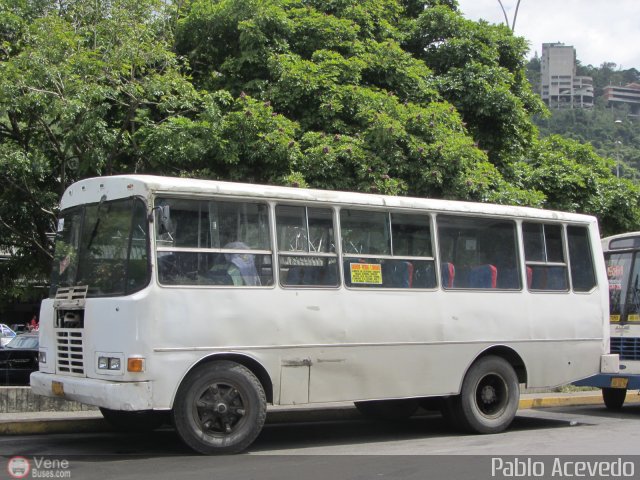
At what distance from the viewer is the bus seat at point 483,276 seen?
10.5 m

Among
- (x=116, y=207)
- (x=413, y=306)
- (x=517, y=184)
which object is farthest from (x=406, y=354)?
(x=517, y=184)

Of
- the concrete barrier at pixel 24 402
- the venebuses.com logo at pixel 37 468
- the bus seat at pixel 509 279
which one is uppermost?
the bus seat at pixel 509 279

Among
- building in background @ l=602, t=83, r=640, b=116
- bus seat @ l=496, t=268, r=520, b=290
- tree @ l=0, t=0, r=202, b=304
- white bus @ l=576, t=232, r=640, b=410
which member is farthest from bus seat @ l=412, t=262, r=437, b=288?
building in background @ l=602, t=83, r=640, b=116

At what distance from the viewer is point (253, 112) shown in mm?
14094

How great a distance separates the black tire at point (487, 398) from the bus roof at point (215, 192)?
2035mm

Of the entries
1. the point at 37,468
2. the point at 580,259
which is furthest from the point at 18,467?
the point at 580,259

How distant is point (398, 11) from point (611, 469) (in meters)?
13.9

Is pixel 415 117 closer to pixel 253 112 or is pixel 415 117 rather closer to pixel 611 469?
pixel 253 112

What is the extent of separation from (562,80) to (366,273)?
17013cm

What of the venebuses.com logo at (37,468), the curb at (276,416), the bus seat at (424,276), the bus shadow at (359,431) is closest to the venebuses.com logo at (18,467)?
the venebuses.com logo at (37,468)

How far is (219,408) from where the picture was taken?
8.25 meters

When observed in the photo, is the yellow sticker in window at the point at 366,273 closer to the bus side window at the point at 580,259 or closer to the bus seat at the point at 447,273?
the bus seat at the point at 447,273

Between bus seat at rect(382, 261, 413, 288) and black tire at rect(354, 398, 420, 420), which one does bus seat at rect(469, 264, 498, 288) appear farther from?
black tire at rect(354, 398, 420, 420)

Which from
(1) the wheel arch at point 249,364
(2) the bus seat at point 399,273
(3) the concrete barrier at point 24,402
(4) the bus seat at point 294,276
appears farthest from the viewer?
(3) the concrete barrier at point 24,402
